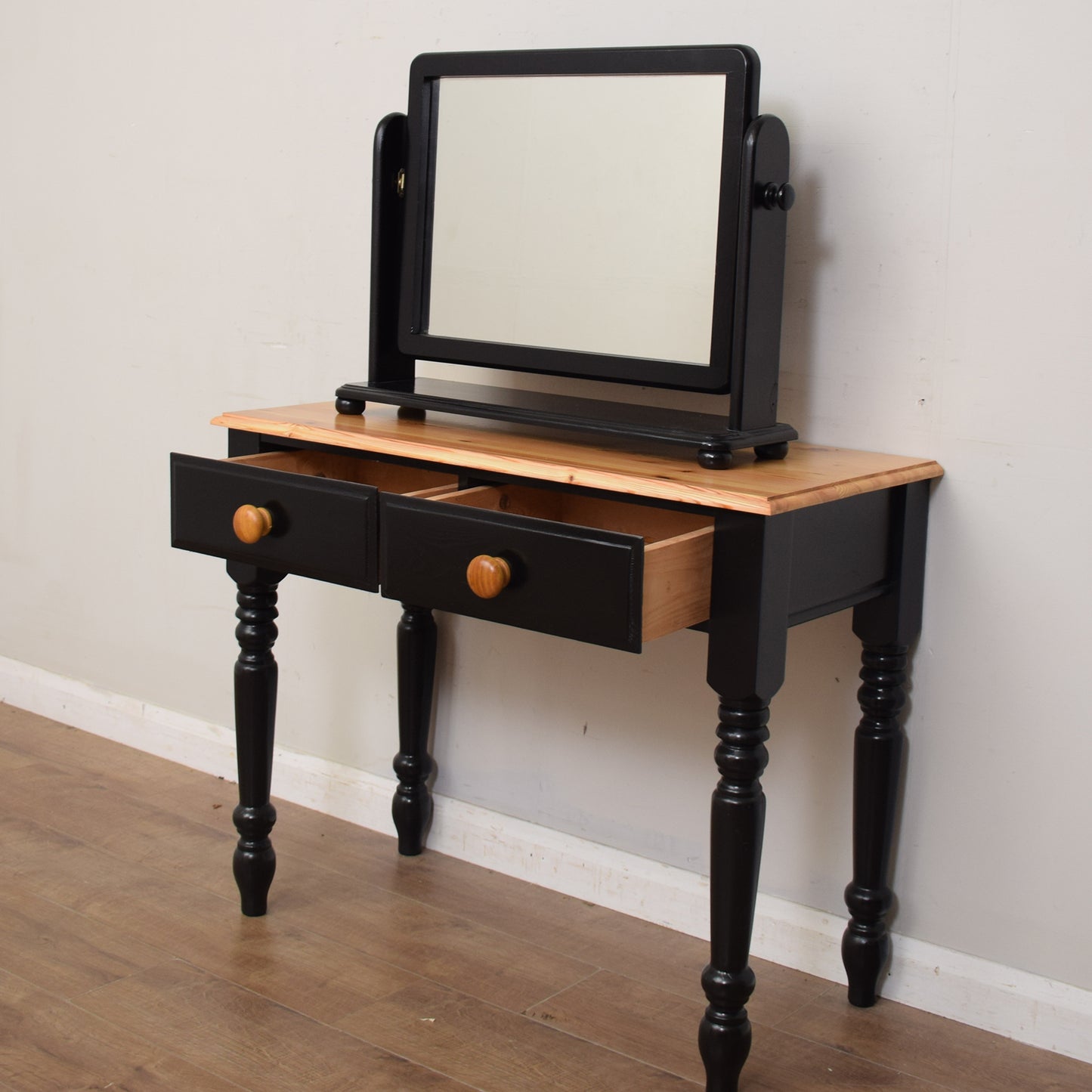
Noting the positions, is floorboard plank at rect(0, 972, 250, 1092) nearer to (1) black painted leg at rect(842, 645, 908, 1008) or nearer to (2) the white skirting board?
(2) the white skirting board

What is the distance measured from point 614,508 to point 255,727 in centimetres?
68

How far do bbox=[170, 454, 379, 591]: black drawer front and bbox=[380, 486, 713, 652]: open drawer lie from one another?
4cm

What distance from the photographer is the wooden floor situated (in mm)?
1872

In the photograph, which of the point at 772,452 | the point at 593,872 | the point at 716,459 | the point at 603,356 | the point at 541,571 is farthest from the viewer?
the point at 593,872

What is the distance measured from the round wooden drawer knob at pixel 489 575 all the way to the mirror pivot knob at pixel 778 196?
60cm

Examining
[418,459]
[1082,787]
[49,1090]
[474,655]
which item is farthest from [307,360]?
[1082,787]

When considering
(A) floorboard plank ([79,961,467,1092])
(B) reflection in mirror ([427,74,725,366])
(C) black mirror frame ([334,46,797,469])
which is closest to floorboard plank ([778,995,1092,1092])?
(A) floorboard plank ([79,961,467,1092])

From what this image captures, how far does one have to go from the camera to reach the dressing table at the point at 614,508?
1659 mm

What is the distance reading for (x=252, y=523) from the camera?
1.93 meters

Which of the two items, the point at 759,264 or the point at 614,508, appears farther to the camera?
the point at 614,508

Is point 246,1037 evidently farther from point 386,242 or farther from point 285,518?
point 386,242

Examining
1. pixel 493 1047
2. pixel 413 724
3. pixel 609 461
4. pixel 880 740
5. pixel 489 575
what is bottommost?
pixel 493 1047

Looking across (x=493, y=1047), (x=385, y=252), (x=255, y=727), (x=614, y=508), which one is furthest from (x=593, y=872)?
(x=385, y=252)

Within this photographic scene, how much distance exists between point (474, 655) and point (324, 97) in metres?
1.05
